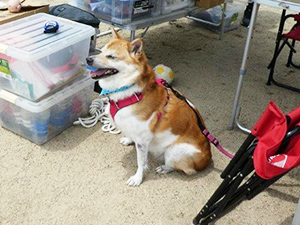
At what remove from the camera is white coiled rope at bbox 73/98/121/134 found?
265 centimetres

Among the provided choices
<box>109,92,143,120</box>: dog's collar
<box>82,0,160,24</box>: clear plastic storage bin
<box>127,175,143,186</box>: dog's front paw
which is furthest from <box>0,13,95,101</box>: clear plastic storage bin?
<box>127,175,143,186</box>: dog's front paw

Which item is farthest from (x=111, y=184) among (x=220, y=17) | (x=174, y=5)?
(x=220, y=17)

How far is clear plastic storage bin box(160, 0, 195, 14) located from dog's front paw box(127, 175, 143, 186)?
163 cm

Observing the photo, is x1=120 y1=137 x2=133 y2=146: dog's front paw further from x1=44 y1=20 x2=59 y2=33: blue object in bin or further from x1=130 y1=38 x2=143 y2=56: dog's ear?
x1=44 y1=20 x2=59 y2=33: blue object in bin

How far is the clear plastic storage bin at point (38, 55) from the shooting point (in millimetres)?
2207

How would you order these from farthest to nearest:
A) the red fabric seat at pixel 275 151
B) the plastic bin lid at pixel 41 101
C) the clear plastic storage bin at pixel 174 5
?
the clear plastic storage bin at pixel 174 5 < the plastic bin lid at pixel 41 101 < the red fabric seat at pixel 275 151

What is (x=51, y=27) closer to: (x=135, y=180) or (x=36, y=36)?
(x=36, y=36)

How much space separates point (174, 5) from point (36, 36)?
1.41 m

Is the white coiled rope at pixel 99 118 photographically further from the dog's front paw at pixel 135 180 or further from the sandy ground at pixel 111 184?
the dog's front paw at pixel 135 180

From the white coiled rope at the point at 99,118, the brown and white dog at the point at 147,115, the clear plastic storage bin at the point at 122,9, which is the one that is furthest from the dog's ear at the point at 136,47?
the clear plastic storage bin at the point at 122,9

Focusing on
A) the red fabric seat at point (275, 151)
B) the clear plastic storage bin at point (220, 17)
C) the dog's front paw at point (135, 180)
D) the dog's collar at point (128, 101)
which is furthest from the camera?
the clear plastic storage bin at point (220, 17)

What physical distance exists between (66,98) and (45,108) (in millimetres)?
222

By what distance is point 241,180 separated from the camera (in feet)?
5.18

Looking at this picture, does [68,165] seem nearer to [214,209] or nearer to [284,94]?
[214,209]
